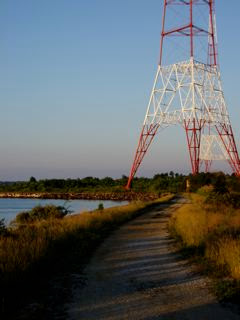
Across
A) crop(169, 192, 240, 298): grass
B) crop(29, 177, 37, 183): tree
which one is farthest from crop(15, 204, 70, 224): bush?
crop(29, 177, 37, 183): tree

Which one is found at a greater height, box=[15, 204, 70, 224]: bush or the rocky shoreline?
the rocky shoreline

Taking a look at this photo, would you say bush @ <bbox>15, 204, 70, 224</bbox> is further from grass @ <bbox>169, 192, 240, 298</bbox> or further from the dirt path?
the dirt path

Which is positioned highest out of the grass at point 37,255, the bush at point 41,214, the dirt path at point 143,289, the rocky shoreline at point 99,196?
the rocky shoreline at point 99,196

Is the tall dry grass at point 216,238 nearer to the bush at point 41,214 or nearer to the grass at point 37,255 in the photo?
the grass at point 37,255

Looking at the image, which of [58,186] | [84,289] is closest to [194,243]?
[84,289]

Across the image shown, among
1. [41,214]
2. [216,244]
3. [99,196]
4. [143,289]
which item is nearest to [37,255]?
[143,289]

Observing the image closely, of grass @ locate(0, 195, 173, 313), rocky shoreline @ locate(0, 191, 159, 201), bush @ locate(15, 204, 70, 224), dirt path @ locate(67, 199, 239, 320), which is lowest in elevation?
dirt path @ locate(67, 199, 239, 320)

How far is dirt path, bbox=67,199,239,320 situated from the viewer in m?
6.75

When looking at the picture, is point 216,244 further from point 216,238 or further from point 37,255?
point 37,255

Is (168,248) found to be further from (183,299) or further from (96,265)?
(183,299)

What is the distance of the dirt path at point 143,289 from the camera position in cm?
675

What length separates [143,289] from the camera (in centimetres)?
821

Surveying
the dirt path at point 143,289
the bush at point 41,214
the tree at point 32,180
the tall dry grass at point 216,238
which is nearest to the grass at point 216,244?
the tall dry grass at point 216,238

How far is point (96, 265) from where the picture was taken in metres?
10.6
